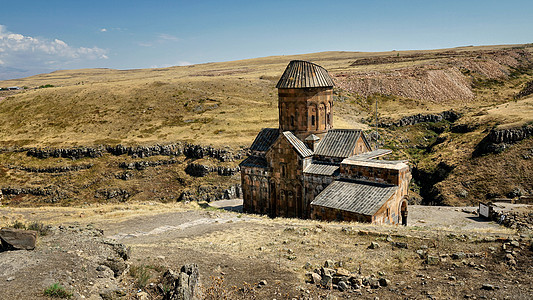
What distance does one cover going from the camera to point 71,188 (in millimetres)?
36875

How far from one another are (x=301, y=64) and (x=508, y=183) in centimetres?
2062

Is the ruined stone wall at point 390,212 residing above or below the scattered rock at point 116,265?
below

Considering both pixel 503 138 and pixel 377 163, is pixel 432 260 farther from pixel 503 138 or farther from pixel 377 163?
pixel 503 138

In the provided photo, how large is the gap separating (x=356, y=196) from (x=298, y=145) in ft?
18.3

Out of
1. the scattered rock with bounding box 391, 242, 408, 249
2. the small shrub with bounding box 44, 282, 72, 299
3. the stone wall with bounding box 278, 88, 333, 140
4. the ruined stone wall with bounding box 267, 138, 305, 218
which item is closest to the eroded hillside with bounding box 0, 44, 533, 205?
the ruined stone wall with bounding box 267, 138, 305, 218

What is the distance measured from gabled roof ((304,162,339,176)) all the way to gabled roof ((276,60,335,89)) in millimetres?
5314

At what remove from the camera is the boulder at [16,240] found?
1090 cm

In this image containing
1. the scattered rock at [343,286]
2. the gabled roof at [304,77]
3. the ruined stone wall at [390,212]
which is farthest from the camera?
the gabled roof at [304,77]

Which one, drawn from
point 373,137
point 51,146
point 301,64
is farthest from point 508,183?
point 51,146

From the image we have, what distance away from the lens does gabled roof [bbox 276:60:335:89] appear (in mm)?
23562

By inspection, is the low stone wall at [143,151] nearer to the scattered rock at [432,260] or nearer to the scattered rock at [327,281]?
the scattered rock at [432,260]

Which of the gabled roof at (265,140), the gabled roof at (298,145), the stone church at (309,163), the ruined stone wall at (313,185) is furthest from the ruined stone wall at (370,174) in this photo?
the gabled roof at (265,140)

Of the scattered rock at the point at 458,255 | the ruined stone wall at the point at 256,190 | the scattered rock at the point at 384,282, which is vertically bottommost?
the ruined stone wall at the point at 256,190

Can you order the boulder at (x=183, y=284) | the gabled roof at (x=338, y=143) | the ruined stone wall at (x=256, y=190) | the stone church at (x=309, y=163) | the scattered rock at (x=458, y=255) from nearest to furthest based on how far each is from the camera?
the boulder at (x=183, y=284) < the scattered rock at (x=458, y=255) < the stone church at (x=309, y=163) < the gabled roof at (x=338, y=143) < the ruined stone wall at (x=256, y=190)
